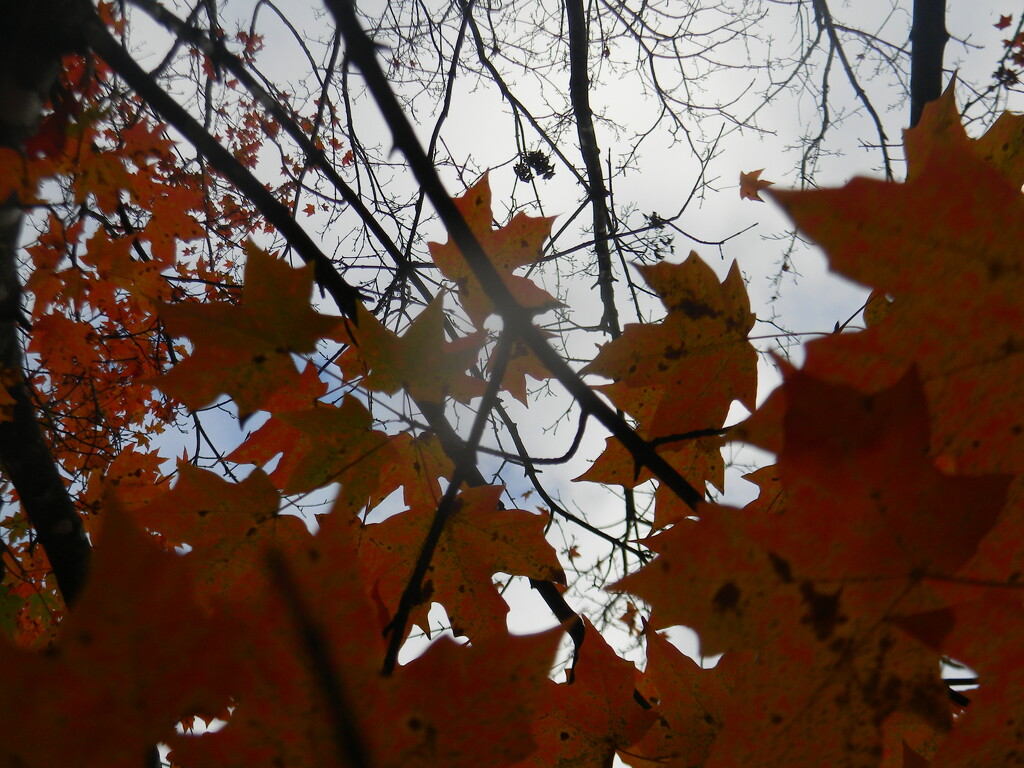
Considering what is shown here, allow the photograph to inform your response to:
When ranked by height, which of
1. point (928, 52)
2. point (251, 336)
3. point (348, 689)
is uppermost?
point (928, 52)

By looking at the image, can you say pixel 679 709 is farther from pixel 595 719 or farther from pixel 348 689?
pixel 348 689

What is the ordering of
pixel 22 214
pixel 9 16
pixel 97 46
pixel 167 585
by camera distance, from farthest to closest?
1. pixel 22 214
2. pixel 9 16
3. pixel 97 46
4. pixel 167 585

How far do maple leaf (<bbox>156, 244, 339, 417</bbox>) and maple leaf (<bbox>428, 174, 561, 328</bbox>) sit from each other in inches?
14.5

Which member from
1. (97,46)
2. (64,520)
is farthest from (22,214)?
(64,520)

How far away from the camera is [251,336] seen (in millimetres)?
683

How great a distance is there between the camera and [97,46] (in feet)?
3.55

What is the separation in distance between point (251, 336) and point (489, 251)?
1.87 feet

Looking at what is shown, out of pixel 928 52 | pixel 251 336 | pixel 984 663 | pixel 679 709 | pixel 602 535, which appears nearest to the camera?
pixel 984 663

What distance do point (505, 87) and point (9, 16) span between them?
4.80 ft

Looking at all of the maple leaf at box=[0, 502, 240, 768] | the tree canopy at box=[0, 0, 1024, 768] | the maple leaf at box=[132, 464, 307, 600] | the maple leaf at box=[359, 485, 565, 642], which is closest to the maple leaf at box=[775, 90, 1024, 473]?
the tree canopy at box=[0, 0, 1024, 768]

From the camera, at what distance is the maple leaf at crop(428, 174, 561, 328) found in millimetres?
1054

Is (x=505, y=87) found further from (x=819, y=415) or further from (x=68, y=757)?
(x=68, y=757)

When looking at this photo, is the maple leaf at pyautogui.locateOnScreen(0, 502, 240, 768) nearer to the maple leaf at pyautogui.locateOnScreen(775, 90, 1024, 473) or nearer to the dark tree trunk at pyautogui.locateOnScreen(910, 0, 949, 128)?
the maple leaf at pyautogui.locateOnScreen(775, 90, 1024, 473)

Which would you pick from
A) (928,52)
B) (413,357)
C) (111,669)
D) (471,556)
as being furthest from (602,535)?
(928,52)
